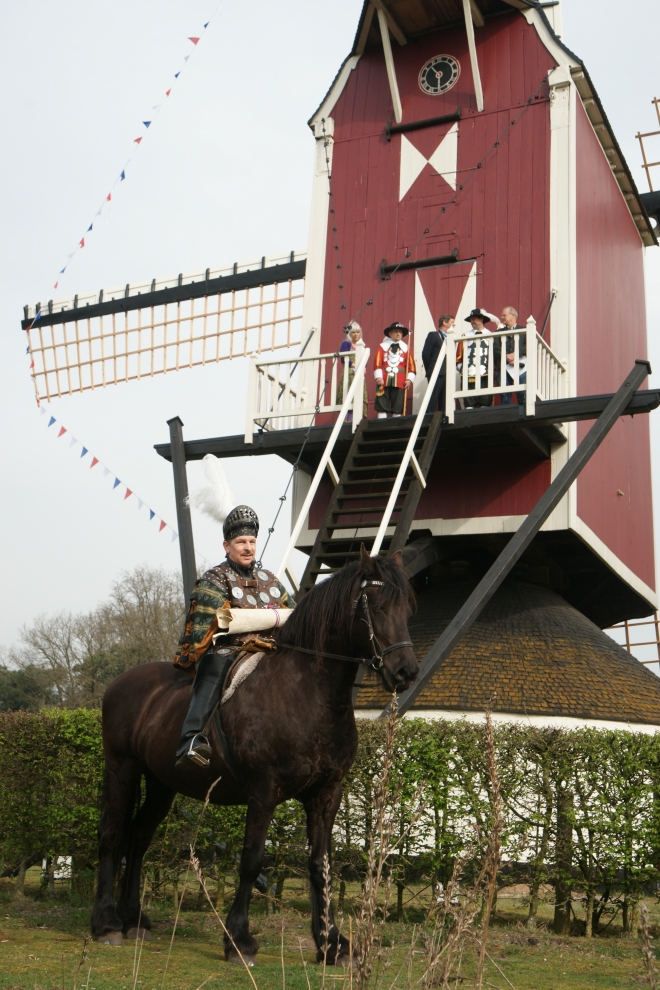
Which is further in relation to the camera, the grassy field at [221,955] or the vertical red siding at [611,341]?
the vertical red siding at [611,341]

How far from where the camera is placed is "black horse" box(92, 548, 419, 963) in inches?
225

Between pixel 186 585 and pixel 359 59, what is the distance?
8.92m

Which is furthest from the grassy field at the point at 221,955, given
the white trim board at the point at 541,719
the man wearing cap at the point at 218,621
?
the white trim board at the point at 541,719

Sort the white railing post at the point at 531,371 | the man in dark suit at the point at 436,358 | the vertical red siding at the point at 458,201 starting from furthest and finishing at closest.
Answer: the vertical red siding at the point at 458,201
the man in dark suit at the point at 436,358
the white railing post at the point at 531,371

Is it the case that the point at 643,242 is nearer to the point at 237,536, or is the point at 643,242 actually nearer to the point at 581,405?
the point at 581,405

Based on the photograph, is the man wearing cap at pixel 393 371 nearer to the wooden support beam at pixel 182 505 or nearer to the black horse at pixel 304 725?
the wooden support beam at pixel 182 505

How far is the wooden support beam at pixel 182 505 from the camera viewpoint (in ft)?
40.5

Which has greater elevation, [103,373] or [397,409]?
[103,373]

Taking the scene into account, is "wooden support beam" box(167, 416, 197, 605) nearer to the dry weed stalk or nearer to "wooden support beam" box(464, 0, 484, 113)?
"wooden support beam" box(464, 0, 484, 113)

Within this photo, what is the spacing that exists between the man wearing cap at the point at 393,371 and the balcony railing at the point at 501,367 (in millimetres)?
761

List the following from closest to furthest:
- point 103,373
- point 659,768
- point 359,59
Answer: point 659,768, point 359,59, point 103,373

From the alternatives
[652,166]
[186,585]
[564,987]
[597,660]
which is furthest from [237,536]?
[652,166]

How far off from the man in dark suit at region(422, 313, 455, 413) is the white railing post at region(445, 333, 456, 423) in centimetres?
14

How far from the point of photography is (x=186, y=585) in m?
12.0
